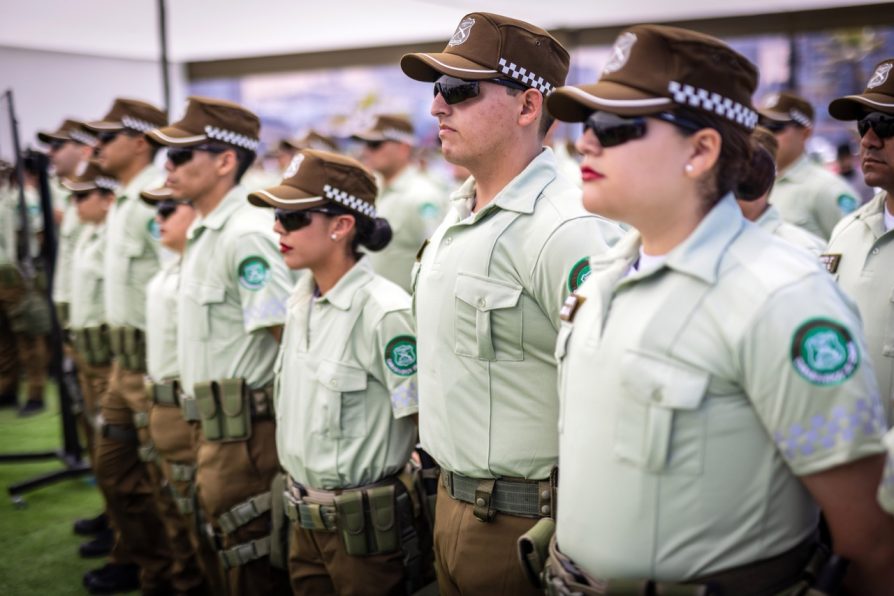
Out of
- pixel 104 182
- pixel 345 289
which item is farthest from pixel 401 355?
pixel 104 182

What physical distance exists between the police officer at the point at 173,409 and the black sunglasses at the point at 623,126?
2.40 metres

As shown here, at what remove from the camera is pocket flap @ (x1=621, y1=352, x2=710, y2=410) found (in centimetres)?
146

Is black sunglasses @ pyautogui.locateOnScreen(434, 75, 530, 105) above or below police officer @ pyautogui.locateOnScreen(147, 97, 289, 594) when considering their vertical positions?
above

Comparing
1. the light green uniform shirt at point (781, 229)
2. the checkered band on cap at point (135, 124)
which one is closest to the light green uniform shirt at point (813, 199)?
the light green uniform shirt at point (781, 229)

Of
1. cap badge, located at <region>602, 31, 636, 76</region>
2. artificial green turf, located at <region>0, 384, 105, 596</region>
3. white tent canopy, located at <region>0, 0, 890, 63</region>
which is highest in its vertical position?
white tent canopy, located at <region>0, 0, 890, 63</region>

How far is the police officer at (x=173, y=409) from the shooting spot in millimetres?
3510

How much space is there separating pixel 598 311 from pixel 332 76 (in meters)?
11.7

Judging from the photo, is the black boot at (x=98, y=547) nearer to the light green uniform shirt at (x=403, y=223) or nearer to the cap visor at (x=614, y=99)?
the light green uniform shirt at (x=403, y=223)

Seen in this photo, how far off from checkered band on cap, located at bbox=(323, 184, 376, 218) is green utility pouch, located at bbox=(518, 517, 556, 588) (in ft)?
4.47

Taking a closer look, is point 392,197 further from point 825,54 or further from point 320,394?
point 825,54

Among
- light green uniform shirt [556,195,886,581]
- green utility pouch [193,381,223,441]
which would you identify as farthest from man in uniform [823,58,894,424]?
green utility pouch [193,381,223,441]

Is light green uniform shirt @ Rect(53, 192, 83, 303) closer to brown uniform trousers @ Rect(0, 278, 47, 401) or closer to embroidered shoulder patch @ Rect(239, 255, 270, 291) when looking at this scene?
brown uniform trousers @ Rect(0, 278, 47, 401)

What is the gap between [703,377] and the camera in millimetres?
1460

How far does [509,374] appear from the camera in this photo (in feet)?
6.88
